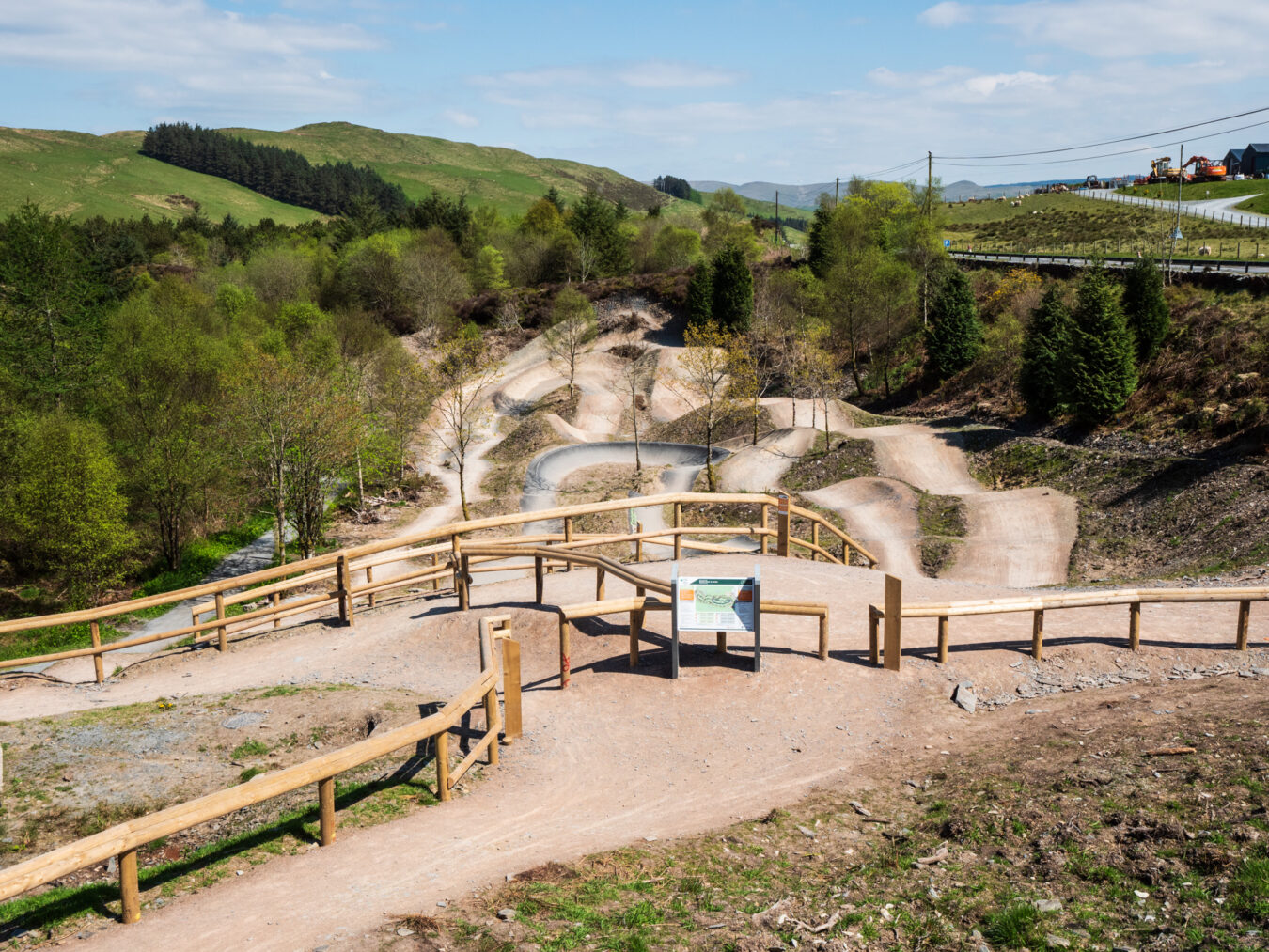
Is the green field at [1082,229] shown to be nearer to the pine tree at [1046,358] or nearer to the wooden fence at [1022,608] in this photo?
the pine tree at [1046,358]

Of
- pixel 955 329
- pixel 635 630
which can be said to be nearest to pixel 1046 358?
pixel 955 329

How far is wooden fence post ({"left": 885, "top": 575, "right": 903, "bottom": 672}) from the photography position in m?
11.1

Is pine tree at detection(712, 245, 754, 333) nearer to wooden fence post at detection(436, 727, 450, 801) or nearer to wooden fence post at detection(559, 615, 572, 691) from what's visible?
wooden fence post at detection(559, 615, 572, 691)

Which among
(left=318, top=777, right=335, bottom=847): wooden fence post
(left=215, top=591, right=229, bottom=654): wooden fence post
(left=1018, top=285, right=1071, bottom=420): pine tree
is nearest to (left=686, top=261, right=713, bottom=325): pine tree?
(left=1018, top=285, right=1071, bottom=420): pine tree

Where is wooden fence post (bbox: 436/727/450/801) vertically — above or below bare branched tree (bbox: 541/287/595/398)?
below

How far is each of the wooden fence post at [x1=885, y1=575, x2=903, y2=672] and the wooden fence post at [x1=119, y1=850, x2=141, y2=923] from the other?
345 inches

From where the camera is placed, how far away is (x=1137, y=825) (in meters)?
6.80

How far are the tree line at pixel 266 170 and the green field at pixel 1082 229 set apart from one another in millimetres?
110923

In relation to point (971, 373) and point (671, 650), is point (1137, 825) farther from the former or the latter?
point (971, 373)

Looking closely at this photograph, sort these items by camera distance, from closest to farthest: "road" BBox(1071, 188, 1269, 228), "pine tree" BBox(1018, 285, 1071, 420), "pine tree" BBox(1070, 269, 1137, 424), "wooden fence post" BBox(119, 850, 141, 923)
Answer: "wooden fence post" BBox(119, 850, 141, 923) < "pine tree" BBox(1070, 269, 1137, 424) < "pine tree" BBox(1018, 285, 1071, 420) < "road" BBox(1071, 188, 1269, 228)

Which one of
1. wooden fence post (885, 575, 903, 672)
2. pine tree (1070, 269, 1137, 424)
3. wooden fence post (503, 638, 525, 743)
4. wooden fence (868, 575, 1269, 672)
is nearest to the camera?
wooden fence post (503, 638, 525, 743)

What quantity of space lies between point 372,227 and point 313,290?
30329 millimetres

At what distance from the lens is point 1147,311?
33.9 m

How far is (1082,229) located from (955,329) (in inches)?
1765
